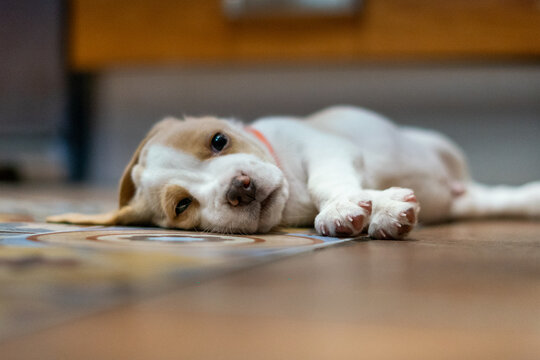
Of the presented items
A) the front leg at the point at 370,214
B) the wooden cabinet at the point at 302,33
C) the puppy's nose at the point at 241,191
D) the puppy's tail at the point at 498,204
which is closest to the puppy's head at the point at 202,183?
the puppy's nose at the point at 241,191

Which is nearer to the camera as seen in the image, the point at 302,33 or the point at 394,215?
the point at 394,215

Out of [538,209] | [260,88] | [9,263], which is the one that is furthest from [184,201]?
[260,88]

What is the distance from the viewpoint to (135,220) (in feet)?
5.24

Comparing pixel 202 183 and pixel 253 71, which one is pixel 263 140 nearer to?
pixel 202 183

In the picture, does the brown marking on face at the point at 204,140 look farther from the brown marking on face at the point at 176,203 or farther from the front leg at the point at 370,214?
the front leg at the point at 370,214

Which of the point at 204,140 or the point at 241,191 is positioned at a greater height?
the point at 204,140

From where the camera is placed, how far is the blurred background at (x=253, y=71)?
367cm

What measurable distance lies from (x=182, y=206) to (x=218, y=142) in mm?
187

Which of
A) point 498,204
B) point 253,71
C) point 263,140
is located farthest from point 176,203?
point 253,71

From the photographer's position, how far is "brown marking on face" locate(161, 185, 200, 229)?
146cm

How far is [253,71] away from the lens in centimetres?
453

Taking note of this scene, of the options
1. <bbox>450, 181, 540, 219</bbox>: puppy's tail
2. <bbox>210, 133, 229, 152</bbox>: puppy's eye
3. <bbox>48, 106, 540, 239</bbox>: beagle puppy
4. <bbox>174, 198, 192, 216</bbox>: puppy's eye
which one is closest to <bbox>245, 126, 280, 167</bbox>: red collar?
<bbox>48, 106, 540, 239</bbox>: beagle puppy

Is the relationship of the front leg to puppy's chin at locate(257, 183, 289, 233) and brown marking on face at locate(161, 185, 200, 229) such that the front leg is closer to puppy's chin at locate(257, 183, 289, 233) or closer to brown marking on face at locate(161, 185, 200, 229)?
puppy's chin at locate(257, 183, 289, 233)

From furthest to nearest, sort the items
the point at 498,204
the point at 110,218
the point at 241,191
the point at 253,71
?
the point at 253,71 → the point at 498,204 → the point at 110,218 → the point at 241,191
